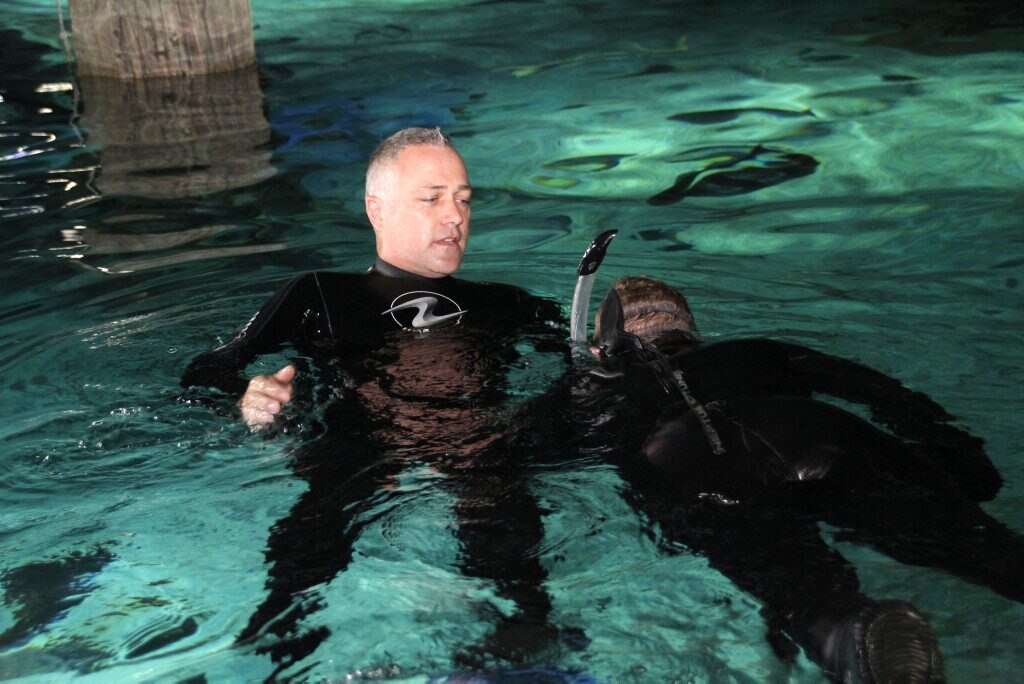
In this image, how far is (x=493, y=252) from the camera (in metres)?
5.77

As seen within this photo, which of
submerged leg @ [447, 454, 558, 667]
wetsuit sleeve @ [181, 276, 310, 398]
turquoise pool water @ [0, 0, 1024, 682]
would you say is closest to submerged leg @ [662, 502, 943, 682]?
turquoise pool water @ [0, 0, 1024, 682]

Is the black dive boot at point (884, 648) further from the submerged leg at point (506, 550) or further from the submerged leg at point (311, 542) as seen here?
the submerged leg at point (311, 542)

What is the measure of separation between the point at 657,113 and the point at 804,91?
1169mm

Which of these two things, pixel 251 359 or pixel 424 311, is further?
pixel 424 311

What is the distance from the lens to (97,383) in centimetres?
391

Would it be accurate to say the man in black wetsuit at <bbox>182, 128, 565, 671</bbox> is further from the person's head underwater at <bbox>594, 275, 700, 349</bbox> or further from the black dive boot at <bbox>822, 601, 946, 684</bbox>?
the black dive boot at <bbox>822, 601, 946, 684</bbox>

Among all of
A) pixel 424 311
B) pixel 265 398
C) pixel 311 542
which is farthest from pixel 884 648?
pixel 424 311

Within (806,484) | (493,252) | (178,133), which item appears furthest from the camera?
(178,133)

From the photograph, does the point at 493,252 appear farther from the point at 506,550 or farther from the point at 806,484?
the point at 806,484

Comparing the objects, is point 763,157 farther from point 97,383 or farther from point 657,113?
point 97,383

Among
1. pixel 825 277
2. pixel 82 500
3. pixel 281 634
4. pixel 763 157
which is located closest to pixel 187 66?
pixel 763 157

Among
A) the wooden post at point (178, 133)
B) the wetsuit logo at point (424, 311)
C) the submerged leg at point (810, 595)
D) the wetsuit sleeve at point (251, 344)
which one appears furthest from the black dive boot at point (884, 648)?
the wooden post at point (178, 133)

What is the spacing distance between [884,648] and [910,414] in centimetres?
103

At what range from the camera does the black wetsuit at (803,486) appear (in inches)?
90.7
